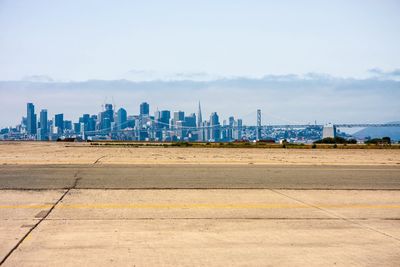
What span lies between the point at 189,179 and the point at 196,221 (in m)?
5.66

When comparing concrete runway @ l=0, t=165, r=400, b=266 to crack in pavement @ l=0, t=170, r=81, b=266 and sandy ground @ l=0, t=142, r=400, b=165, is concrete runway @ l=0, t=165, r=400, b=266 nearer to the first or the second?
crack in pavement @ l=0, t=170, r=81, b=266

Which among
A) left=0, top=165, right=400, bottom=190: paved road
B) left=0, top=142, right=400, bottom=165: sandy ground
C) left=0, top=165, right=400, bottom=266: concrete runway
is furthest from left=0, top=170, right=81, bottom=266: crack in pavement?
left=0, top=142, right=400, bottom=165: sandy ground

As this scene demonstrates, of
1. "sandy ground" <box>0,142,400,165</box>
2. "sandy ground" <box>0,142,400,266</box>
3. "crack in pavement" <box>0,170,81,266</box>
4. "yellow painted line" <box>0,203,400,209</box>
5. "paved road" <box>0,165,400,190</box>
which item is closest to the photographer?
"crack in pavement" <box>0,170,81,266</box>

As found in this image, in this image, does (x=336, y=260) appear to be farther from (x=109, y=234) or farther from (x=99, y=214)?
(x=99, y=214)

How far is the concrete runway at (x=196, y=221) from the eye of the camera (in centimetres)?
603

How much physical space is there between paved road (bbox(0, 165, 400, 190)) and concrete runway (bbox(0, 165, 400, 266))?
6 cm

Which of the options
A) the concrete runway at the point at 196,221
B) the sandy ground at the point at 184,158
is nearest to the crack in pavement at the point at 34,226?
the concrete runway at the point at 196,221

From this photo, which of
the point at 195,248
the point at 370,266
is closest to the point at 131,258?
the point at 195,248

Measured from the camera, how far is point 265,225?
7.82 metres

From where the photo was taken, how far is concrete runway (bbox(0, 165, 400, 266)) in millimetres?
6031

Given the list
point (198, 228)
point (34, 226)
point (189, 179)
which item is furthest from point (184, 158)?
point (34, 226)

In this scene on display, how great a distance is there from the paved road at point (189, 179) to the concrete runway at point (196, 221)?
0.18 ft

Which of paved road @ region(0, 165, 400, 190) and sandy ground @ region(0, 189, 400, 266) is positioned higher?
paved road @ region(0, 165, 400, 190)

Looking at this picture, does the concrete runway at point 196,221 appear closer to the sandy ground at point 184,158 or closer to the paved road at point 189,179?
the paved road at point 189,179
